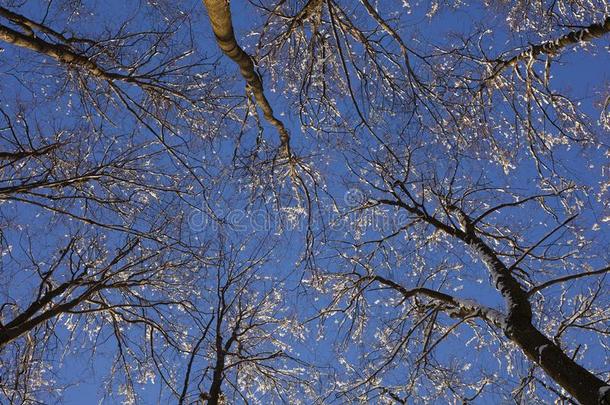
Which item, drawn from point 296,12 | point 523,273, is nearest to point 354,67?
point 296,12

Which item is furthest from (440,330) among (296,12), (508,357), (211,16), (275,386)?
(211,16)

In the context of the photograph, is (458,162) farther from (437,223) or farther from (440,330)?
(440,330)

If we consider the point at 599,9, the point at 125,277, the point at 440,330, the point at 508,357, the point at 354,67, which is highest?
the point at 599,9

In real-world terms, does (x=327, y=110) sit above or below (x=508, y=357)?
above

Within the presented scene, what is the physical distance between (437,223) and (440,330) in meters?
1.68

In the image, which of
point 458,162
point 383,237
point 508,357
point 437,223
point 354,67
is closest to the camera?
point 354,67

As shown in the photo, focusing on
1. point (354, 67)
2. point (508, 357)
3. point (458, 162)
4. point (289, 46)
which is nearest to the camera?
point (354, 67)

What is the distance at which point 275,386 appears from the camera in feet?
21.9

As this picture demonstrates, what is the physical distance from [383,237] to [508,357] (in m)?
2.08

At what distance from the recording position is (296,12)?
4.45 meters

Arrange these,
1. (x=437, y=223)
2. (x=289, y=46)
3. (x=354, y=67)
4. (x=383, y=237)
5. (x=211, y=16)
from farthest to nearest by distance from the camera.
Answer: (x=383, y=237) → (x=437, y=223) → (x=289, y=46) → (x=354, y=67) → (x=211, y=16)

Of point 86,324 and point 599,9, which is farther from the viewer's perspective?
point 86,324

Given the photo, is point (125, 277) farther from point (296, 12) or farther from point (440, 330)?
point (440, 330)

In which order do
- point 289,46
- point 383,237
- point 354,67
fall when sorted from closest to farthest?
point 354,67 → point 289,46 → point 383,237
